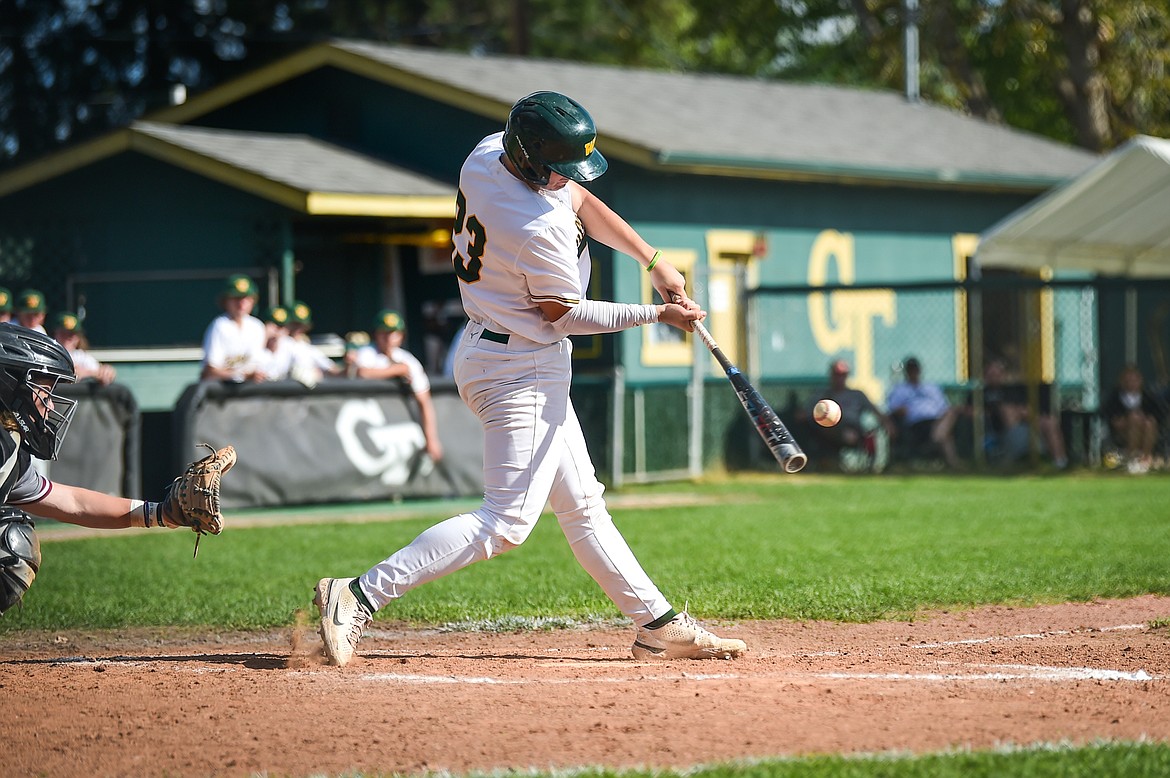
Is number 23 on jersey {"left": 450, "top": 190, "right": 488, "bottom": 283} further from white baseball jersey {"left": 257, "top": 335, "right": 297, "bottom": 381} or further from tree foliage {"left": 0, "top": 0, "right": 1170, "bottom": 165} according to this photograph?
tree foliage {"left": 0, "top": 0, "right": 1170, "bottom": 165}

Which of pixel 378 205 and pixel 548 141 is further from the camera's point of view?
pixel 378 205

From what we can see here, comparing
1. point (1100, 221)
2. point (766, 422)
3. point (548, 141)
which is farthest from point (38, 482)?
point (1100, 221)

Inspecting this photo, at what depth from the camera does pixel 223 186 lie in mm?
18375

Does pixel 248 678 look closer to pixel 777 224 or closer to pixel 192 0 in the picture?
pixel 777 224

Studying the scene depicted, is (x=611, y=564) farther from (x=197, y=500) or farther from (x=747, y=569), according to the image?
(x=747, y=569)

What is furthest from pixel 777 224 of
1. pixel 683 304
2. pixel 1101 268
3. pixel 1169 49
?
pixel 1169 49

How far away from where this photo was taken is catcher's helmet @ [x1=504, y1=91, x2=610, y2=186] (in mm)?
5508

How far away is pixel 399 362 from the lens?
14.2m

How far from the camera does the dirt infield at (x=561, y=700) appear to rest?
4516 mm

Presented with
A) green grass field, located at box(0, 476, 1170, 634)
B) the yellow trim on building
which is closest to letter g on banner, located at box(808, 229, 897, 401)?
the yellow trim on building

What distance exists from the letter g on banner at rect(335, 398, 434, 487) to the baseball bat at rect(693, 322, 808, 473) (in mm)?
8239

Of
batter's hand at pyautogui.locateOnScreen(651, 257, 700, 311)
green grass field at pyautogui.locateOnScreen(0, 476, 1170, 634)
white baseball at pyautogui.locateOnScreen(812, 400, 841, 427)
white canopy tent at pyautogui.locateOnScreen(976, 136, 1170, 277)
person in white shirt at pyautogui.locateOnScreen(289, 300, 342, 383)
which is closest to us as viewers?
batter's hand at pyautogui.locateOnScreen(651, 257, 700, 311)

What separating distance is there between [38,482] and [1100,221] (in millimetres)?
14658

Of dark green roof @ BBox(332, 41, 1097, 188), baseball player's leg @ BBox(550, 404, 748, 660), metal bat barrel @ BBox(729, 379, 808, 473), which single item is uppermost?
dark green roof @ BBox(332, 41, 1097, 188)
